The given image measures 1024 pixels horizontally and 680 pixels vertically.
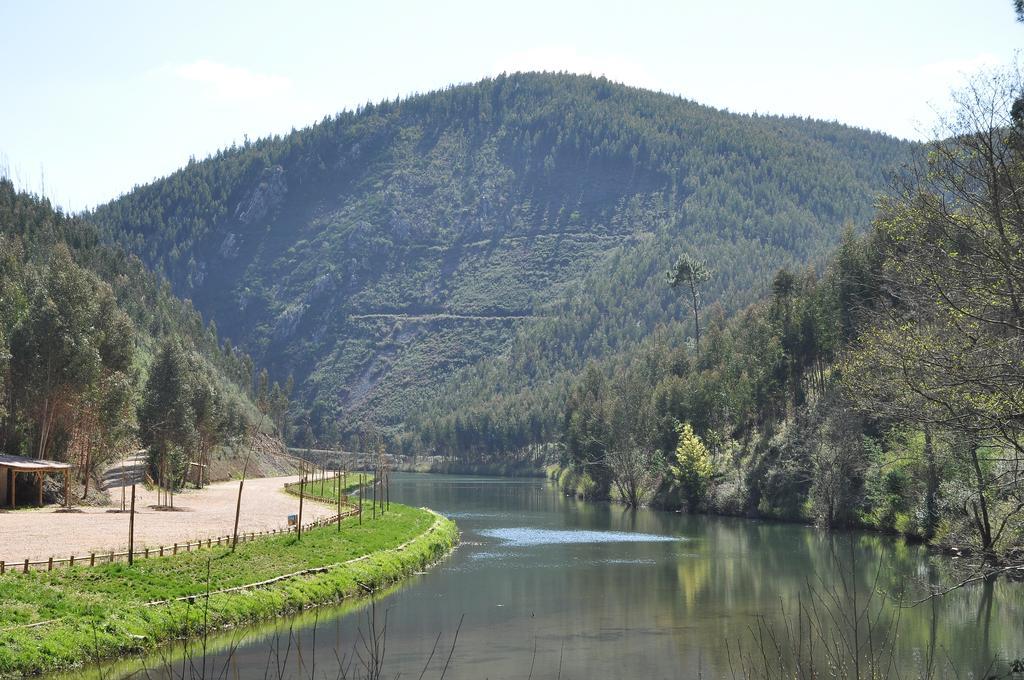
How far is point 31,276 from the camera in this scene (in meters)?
113

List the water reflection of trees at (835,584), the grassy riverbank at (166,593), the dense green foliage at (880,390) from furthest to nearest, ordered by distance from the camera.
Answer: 1. the water reflection of trees at (835,584)
2. the grassy riverbank at (166,593)
3. the dense green foliage at (880,390)

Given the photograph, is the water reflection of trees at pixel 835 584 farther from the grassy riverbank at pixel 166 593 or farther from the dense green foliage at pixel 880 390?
the grassy riverbank at pixel 166 593

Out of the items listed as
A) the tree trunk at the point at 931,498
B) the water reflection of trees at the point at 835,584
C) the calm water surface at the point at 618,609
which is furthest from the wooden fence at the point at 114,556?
the tree trunk at the point at 931,498

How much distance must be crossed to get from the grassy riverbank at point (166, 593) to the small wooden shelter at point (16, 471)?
19533mm

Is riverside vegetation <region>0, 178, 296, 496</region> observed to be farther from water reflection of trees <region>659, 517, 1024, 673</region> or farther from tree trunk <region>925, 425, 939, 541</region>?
tree trunk <region>925, 425, 939, 541</region>

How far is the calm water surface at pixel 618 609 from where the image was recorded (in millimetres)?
35719

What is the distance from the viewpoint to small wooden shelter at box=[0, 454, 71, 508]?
6647 centimetres

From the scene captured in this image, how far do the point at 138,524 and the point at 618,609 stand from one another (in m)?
32.9

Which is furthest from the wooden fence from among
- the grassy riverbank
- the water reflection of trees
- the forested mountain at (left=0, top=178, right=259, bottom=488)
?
the forested mountain at (left=0, top=178, right=259, bottom=488)

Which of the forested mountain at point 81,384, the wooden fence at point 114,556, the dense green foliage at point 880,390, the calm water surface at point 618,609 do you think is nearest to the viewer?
the dense green foliage at point 880,390

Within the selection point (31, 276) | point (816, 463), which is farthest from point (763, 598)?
point (31, 276)

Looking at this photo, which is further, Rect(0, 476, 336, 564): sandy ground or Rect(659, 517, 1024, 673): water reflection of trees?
Rect(0, 476, 336, 564): sandy ground

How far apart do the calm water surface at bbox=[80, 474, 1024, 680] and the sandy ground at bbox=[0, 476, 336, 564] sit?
1265 cm

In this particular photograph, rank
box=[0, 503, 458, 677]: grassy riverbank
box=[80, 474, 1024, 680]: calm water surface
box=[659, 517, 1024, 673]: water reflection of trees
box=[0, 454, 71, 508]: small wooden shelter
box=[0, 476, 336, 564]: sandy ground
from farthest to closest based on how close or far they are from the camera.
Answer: box=[0, 454, 71, 508]: small wooden shelter, box=[0, 476, 336, 564]: sandy ground, box=[659, 517, 1024, 673]: water reflection of trees, box=[80, 474, 1024, 680]: calm water surface, box=[0, 503, 458, 677]: grassy riverbank
